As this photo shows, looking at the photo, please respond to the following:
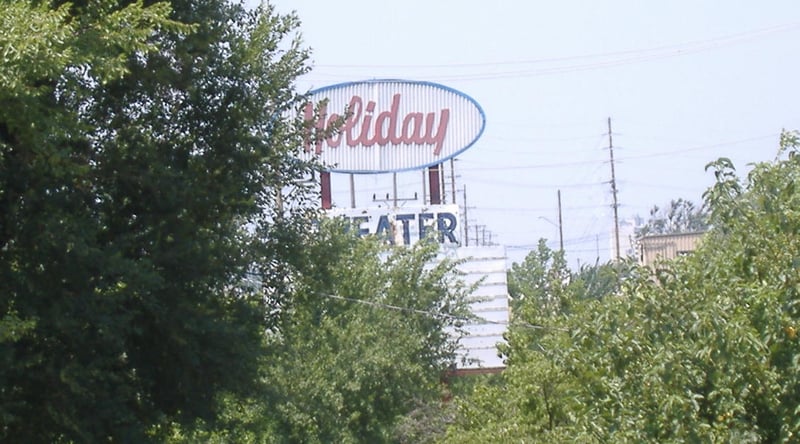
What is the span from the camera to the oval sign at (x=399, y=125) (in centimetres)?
4262

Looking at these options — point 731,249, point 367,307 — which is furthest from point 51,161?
point 367,307

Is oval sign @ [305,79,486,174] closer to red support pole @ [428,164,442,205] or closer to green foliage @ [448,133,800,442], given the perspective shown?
red support pole @ [428,164,442,205]

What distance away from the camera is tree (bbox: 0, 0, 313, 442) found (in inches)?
413

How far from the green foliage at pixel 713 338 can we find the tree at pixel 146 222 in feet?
12.4

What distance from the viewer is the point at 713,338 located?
8898 mm

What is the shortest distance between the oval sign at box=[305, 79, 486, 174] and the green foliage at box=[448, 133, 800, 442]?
31944 millimetres

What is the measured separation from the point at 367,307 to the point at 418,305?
15.5 feet

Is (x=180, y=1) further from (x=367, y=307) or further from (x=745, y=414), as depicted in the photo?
(x=367, y=307)

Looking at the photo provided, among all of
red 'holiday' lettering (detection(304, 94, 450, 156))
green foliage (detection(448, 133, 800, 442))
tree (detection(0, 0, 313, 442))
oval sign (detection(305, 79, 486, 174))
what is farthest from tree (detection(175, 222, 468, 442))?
green foliage (detection(448, 133, 800, 442))

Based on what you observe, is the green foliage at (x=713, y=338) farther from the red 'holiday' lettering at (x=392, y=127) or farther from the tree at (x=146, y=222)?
the red 'holiday' lettering at (x=392, y=127)

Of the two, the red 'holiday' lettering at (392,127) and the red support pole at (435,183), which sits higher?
the red 'holiday' lettering at (392,127)

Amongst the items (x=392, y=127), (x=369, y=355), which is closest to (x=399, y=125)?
(x=392, y=127)

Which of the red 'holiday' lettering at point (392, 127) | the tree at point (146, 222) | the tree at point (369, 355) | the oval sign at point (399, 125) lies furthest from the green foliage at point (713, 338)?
the red 'holiday' lettering at point (392, 127)

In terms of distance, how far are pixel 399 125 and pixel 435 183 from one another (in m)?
3.27
